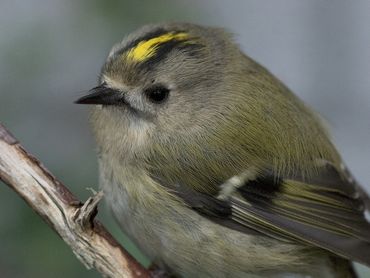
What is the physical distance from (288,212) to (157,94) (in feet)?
1.48

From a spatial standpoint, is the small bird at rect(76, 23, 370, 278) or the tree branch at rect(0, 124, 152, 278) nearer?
the tree branch at rect(0, 124, 152, 278)

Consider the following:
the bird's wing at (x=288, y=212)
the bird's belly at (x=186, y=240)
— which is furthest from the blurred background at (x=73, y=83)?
the bird's wing at (x=288, y=212)

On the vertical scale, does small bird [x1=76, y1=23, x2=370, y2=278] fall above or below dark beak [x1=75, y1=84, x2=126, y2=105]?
below

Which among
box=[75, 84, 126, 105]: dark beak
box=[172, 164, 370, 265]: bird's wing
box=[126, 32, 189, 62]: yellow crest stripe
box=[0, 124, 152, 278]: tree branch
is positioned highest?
box=[126, 32, 189, 62]: yellow crest stripe

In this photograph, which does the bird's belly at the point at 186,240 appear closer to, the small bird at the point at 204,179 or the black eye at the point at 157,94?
the small bird at the point at 204,179

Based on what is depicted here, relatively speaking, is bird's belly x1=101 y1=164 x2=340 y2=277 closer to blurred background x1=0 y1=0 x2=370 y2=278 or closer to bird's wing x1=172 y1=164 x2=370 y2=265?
bird's wing x1=172 y1=164 x2=370 y2=265

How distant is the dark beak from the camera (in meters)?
2.53

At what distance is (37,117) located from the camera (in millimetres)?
2912

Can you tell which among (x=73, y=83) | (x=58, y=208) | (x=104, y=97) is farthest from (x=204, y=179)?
(x=73, y=83)

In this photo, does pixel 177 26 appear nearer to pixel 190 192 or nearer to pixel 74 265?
pixel 190 192

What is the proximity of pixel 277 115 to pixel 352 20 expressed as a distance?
149 centimetres

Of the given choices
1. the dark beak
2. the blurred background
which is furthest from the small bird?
the blurred background

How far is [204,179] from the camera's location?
2566 millimetres

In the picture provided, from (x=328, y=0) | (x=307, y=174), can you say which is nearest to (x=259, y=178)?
(x=307, y=174)
